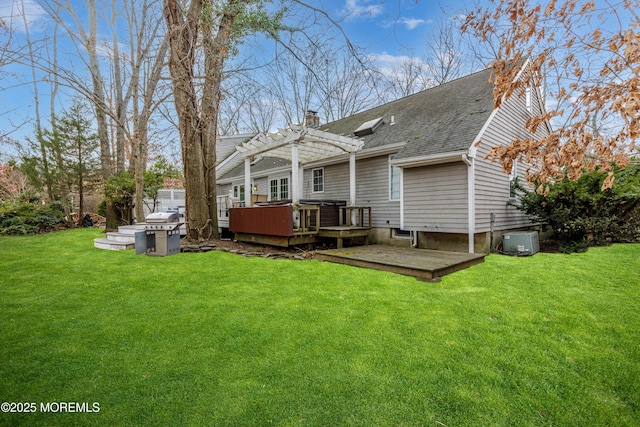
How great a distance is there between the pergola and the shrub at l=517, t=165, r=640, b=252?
5027 millimetres

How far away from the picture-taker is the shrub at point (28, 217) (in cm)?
1148

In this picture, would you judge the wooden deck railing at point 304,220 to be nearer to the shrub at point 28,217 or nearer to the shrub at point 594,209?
the shrub at point 594,209

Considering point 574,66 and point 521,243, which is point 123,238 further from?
point 521,243

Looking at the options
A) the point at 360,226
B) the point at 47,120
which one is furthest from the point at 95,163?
the point at 360,226

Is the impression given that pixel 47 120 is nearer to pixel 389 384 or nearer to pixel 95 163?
pixel 95 163

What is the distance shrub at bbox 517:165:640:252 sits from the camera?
23.3 ft

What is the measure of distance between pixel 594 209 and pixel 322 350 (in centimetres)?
834

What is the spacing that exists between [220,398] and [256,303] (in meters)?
1.85

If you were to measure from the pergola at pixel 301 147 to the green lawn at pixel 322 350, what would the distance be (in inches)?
158

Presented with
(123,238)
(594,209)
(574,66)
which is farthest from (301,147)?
(594,209)

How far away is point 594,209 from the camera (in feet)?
24.2

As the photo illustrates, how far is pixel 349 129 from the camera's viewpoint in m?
12.2

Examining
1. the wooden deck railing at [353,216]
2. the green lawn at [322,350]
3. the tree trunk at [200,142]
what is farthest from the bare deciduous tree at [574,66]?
the tree trunk at [200,142]

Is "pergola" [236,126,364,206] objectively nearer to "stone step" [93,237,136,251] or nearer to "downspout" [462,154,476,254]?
"downspout" [462,154,476,254]
